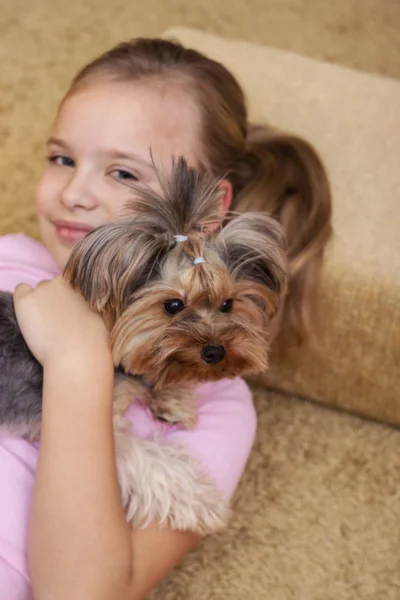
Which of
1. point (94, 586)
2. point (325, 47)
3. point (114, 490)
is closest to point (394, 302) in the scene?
point (114, 490)

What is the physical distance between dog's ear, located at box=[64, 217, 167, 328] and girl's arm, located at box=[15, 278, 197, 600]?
0.37 ft

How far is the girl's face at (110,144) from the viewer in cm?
141

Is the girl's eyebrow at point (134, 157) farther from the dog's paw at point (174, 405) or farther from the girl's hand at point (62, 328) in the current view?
the dog's paw at point (174, 405)

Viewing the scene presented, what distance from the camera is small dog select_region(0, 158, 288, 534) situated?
44.4 inches

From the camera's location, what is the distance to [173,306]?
1165 mm

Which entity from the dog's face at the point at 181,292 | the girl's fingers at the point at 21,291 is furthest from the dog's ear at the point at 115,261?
the girl's fingers at the point at 21,291

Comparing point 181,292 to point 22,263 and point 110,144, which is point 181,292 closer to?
point 110,144

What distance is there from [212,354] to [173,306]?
0.32 feet

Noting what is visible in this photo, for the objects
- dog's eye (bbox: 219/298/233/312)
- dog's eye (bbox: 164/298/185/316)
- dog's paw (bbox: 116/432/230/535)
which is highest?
dog's eye (bbox: 164/298/185/316)

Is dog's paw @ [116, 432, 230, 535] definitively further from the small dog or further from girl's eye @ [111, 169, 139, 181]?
girl's eye @ [111, 169, 139, 181]

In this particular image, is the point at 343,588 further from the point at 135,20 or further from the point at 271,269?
the point at 135,20

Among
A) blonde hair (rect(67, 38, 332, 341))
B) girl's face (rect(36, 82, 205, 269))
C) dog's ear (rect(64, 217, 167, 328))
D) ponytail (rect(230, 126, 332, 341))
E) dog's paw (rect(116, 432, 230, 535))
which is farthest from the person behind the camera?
ponytail (rect(230, 126, 332, 341))

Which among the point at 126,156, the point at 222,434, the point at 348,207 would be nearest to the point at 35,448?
the point at 222,434

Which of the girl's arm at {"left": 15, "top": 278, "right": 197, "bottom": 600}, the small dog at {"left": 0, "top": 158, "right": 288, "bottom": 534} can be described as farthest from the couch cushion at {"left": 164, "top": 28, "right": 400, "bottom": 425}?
the girl's arm at {"left": 15, "top": 278, "right": 197, "bottom": 600}
